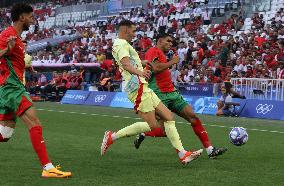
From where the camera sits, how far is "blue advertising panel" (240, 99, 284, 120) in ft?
74.6

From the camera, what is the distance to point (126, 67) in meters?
9.83

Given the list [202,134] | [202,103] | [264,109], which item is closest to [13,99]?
[202,134]

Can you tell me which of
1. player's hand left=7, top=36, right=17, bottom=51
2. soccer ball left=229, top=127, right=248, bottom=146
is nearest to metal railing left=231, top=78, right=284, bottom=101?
soccer ball left=229, top=127, right=248, bottom=146

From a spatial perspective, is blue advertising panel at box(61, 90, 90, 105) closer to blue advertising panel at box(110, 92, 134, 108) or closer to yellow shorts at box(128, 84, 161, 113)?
blue advertising panel at box(110, 92, 134, 108)

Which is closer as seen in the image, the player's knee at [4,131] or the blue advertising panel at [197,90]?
the player's knee at [4,131]

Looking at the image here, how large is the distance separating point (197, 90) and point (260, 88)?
3926mm

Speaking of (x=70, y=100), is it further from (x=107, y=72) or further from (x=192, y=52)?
(x=192, y=52)

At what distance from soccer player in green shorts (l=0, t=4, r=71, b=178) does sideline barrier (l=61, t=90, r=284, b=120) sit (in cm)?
1518

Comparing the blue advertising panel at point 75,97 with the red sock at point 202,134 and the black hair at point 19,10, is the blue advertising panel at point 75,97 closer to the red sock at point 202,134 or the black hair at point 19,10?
the red sock at point 202,134

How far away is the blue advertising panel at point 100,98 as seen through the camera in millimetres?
30977

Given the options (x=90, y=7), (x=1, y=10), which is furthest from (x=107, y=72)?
(x=1, y=10)

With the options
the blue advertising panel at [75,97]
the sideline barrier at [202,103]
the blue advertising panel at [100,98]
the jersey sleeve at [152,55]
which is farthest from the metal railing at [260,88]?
the jersey sleeve at [152,55]

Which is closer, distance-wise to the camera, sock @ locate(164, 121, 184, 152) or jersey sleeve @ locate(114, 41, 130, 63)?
jersey sleeve @ locate(114, 41, 130, 63)

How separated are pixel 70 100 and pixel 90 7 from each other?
21958 mm
